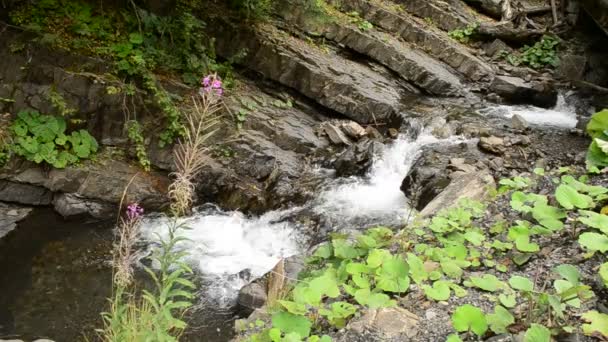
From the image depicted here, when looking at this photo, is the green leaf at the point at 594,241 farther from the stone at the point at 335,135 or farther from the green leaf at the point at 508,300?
the stone at the point at 335,135

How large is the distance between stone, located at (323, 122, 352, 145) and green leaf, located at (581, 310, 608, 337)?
6725 mm

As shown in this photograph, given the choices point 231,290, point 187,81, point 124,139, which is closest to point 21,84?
point 124,139

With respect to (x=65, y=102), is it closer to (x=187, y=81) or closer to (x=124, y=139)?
(x=124, y=139)

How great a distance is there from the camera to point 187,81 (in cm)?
771

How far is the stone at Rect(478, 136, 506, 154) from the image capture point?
800cm

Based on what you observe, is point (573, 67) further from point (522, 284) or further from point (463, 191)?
point (522, 284)

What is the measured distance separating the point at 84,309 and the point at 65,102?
3268mm

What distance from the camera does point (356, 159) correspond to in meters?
8.23

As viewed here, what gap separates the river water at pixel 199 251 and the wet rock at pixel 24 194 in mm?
190

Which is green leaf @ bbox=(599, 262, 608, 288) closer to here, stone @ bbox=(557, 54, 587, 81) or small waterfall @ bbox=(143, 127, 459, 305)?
small waterfall @ bbox=(143, 127, 459, 305)

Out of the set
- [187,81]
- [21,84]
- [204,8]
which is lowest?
[21,84]

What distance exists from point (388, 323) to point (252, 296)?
2833mm

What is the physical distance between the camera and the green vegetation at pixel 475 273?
2.26 m

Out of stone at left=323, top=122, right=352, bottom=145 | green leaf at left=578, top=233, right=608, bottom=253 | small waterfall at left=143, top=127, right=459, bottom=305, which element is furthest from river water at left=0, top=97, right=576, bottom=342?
green leaf at left=578, top=233, right=608, bottom=253
